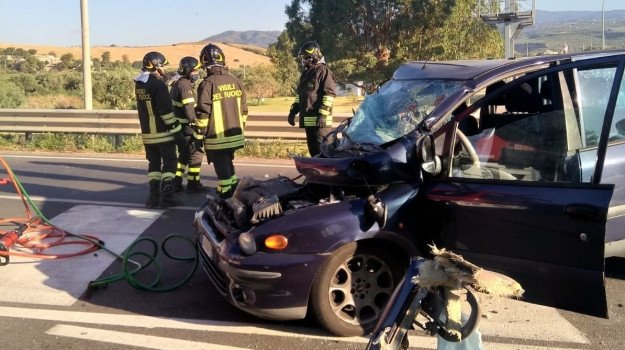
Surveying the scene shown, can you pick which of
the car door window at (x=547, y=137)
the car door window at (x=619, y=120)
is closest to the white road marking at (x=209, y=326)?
the car door window at (x=547, y=137)

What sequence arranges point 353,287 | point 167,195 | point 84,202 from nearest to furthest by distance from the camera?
1. point 353,287
2. point 167,195
3. point 84,202

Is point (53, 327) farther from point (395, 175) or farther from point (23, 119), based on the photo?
point (23, 119)

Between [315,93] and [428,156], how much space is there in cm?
418

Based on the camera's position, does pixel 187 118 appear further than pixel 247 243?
Yes

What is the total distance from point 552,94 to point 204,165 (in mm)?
7530

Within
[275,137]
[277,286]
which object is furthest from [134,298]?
[275,137]

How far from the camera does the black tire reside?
12.8 feet

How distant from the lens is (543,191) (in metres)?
3.52

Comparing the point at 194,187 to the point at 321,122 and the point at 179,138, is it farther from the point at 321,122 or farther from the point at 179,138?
the point at 321,122

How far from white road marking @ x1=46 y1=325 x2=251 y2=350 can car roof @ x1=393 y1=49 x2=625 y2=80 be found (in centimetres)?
252

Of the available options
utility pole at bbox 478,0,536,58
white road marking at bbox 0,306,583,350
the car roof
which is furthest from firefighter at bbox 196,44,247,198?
utility pole at bbox 478,0,536,58

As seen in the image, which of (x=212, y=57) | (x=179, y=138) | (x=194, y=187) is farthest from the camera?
(x=179, y=138)

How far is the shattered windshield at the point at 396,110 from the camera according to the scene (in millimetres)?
4590

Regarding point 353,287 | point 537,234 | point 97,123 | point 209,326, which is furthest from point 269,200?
point 97,123
